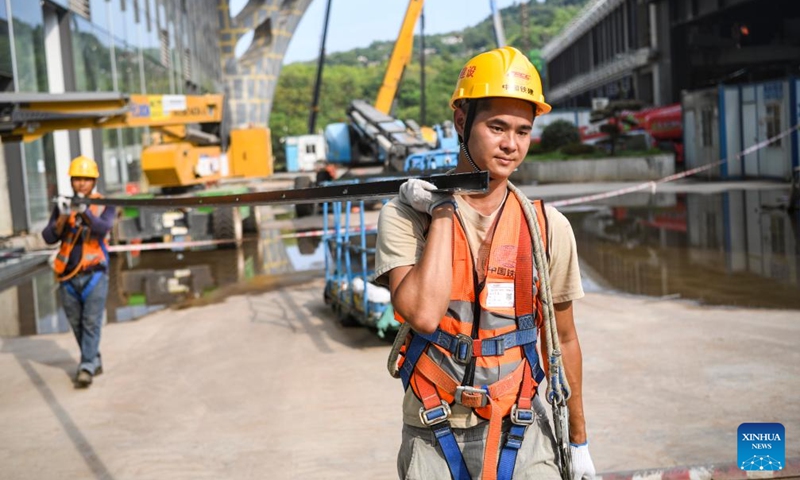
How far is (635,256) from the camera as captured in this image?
14.9 metres

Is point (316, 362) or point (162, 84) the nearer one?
point (316, 362)

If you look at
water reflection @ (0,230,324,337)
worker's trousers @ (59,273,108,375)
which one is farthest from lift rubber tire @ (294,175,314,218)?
worker's trousers @ (59,273,108,375)

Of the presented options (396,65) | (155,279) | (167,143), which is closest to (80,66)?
(167,143)

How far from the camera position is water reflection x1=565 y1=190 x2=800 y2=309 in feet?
37.8

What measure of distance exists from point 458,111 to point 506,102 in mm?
189

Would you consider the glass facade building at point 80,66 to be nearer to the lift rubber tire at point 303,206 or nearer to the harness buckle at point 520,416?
the lift rubber tire at point 303,206

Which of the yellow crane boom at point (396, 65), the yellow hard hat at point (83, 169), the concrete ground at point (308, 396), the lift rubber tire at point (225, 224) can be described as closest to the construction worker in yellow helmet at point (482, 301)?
the concrete ground at point (308, 396)

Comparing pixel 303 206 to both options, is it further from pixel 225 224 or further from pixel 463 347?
pixel 463 347

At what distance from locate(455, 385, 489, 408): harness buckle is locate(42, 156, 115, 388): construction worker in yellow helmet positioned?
590cm

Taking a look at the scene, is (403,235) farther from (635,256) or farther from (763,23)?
(763,23)

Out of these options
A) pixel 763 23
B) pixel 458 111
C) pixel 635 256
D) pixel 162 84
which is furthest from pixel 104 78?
pixel 763 23

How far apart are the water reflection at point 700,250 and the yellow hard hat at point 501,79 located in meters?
8.26

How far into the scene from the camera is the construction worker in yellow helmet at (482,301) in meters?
2.77

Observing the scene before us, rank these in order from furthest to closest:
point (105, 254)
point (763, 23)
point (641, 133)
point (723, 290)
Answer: point (763, 23) → point (641, 133) → point (723, 290) → point (105, 254)
